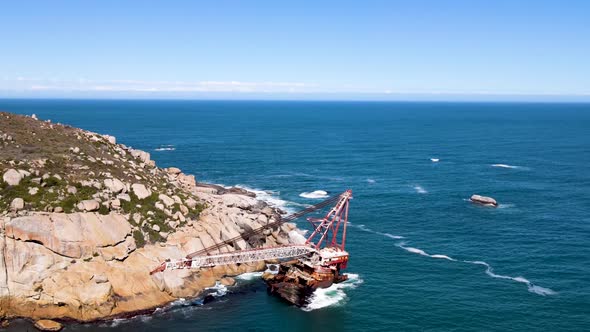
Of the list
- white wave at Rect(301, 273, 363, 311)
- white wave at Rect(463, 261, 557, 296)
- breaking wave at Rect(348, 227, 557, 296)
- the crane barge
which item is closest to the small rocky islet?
the crane barge

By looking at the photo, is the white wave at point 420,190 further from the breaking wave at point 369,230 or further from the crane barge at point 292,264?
the crane barge at point 292,264

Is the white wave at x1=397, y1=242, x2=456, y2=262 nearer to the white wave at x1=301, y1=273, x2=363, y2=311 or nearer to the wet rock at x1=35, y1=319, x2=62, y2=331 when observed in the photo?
the white wave at x1=301, y1=273, x2=363, y2=311

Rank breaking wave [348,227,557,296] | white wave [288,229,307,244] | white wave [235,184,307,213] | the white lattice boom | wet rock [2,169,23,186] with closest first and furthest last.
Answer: the white lattice boom → wet rock [2,169,23,186] → breaking wave [348,227,557,296] → white wave [288,229,307,244] → white wave [235,184,307,213]

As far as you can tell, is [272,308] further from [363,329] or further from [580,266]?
[580,266]

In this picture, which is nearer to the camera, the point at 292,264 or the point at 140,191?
the point at 292,264

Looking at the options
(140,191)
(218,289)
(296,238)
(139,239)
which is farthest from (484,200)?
(139,239)

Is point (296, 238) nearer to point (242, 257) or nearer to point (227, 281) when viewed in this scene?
point (242, 257)
